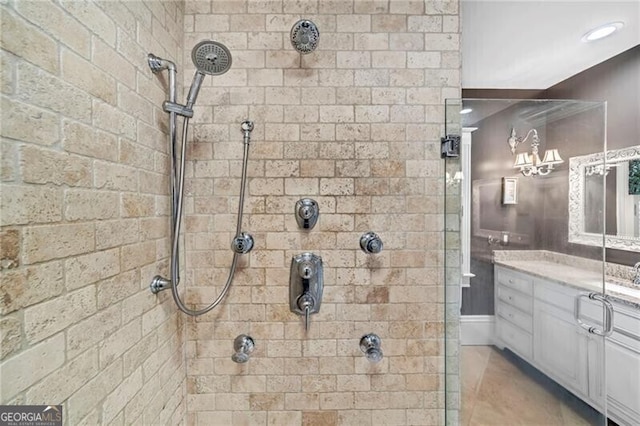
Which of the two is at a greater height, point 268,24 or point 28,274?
point 268,24

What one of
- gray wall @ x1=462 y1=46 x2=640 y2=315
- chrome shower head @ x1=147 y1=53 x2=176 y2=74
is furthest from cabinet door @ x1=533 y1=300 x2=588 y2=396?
chrome shower head @ x1=147 y1=53 x2=176 y2=74

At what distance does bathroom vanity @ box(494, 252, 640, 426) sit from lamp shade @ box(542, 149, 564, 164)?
57cm

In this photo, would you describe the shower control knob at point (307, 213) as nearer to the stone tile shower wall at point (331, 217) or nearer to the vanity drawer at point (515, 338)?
the stone tile shower wall at point (331, 217)

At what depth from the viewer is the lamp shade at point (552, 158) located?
1.45m

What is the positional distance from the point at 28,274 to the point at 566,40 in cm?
279

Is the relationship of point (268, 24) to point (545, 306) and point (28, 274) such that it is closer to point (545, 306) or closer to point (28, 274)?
point (28, 274)

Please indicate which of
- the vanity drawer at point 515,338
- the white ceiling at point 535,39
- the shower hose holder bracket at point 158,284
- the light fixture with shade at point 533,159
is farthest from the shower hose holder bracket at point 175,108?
the vanity drawer at point 515,338

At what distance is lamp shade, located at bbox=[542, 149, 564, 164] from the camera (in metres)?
1.45

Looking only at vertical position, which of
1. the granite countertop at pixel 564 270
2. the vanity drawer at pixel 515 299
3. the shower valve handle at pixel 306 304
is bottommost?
the vanity drawer at pixel 515 299

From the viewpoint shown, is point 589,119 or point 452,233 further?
point 589,119

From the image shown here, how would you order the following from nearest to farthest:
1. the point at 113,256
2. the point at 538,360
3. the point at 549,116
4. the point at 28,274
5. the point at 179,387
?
the point at 28,274 < the point at 113,256 < the point at 179,387 < the point at 549,116 < the point at 538,360

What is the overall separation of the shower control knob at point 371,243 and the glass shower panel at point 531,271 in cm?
53

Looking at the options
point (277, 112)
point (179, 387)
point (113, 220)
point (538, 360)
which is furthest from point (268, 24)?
point (538, 360)

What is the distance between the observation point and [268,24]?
1.20 m
